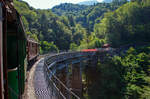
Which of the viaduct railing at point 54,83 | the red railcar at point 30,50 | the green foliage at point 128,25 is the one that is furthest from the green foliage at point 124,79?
the red railcar at point 30,50

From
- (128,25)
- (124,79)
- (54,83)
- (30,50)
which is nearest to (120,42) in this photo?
(128,25)

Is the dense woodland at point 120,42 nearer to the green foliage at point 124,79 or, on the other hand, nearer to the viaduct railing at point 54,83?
the green foliage at point 124,79

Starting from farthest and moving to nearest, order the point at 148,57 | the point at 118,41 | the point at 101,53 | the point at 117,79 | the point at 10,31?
1. the point at 118,41
2. the point at 101,53
3. the point at 148,57
4. the point at 117,79
5. the point at 10,31

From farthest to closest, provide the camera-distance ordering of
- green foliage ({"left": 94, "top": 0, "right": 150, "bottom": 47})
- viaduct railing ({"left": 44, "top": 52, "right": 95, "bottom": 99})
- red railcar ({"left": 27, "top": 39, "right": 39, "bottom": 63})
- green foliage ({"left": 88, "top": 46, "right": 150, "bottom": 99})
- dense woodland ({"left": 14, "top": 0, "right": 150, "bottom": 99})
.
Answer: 1. green foliage ({"left": 94, "top": 0, "right": 150, "bottom": 47})
2. dense woodland ({"left": 14, "top": 0, "right": 150, "bottom": 99})
3. green foliage ({"left": 88, "top": 46, "right": 150, "bottom": 99})
4. red railcar ({"left": 27, "top": 39, "right": 39, "bottom": 63})
5. viaduct railing ({"left": 44, "top": 52, "right": 95, "bottom": 99})

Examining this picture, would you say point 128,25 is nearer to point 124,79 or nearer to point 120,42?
point 120,42

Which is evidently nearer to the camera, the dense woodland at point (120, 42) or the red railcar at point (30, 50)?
the red railcar at point (30, 50)

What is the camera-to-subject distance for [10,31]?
4363 mm

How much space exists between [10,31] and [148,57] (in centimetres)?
2991

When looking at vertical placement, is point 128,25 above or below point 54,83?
above

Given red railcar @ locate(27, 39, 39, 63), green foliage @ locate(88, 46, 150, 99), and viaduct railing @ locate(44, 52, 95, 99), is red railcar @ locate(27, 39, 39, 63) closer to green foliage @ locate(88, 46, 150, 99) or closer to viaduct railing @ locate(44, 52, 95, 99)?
viaduct railing @ locate(44, 52, 95, 99)

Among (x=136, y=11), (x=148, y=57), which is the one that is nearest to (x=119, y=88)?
(x=148, y=57)

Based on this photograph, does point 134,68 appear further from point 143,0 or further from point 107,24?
point 143,0

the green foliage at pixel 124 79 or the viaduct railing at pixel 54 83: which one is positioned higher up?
the viaduct railing at pixel 54 83

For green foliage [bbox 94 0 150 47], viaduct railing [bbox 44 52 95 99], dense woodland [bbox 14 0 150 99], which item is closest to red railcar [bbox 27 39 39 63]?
viaduct railing [bbox 44 52 95 99]
